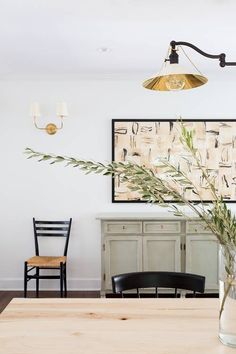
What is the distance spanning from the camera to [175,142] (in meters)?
4.03

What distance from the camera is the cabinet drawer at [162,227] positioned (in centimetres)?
362

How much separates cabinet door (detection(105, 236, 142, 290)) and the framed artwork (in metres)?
0.59

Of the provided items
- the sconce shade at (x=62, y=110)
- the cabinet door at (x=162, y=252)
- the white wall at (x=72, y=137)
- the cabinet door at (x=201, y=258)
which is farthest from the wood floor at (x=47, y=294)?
the sconce shade at (x=62, y=110)

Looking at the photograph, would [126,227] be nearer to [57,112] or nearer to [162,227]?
[162,227]

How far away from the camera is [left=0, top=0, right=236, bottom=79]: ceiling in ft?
7.55

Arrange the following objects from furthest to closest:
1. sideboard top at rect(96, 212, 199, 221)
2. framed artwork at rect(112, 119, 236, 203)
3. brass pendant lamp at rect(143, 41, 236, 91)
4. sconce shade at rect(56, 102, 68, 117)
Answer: framed artwork at rect(112, 119, 236, 203) < sconce shade at rect(56, 102, 68, 117) < sideboard top at rect(96, 212, 199, 221) < brass pendant lamp at rect(143, 41, 236, 91)

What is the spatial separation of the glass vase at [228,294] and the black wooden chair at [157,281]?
0.61m

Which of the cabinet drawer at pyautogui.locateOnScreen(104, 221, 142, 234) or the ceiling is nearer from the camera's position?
the ceiling

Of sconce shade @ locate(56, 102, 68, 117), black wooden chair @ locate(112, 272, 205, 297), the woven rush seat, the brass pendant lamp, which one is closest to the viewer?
the brass pendant lamp

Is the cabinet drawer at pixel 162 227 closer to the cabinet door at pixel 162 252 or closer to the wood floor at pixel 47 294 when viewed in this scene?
the cabinet door at pixel 162 252
